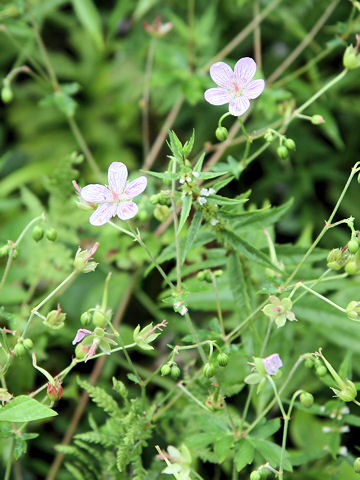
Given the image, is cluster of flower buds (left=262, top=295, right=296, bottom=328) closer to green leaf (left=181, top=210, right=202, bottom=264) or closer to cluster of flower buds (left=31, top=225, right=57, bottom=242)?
green leaf (left=181, top=210, right=202, bottom=264)

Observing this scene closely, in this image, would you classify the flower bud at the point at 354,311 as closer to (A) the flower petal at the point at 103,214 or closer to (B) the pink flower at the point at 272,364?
(B) the pink flower at the point at 272,364

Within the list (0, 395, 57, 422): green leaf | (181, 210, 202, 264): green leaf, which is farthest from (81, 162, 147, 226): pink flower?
(0, 395, 57, 422): green leaf

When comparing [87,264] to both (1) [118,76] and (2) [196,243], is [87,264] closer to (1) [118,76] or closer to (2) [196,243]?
(2) [196,243]

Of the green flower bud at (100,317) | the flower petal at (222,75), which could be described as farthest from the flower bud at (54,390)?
the flower petal at (222,75)

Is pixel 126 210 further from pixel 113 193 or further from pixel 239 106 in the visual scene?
pixel 239 106

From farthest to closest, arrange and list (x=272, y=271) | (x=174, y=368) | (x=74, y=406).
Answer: (x=74, y=406), (x=272, y=271), (x=174, y=368)

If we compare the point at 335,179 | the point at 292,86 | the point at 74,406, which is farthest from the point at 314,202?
the point at 74,406

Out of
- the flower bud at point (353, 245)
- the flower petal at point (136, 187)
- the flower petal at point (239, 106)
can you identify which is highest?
the flower petal at point (239, 106)
